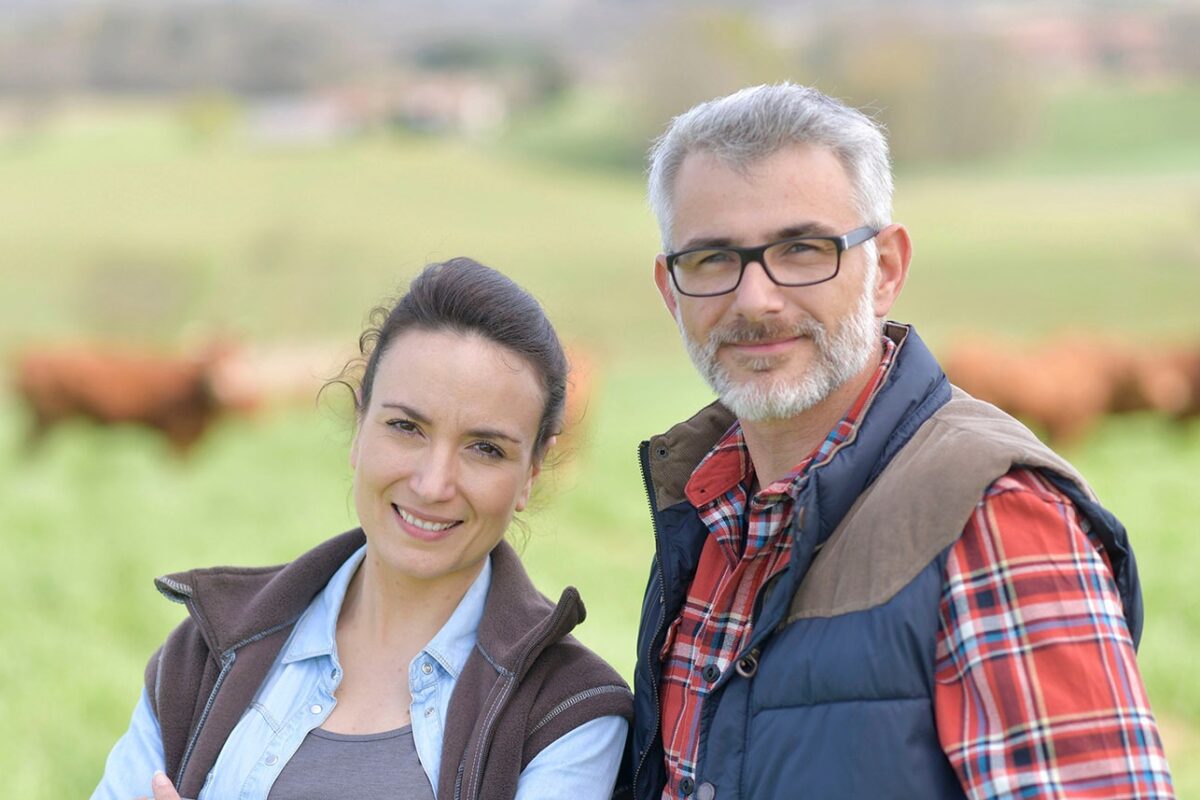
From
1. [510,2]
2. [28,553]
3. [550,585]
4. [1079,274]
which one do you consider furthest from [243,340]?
[510,2]

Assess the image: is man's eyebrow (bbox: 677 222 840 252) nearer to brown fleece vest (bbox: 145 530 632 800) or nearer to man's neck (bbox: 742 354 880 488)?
man's neck (bbox: 742 354 880 488)

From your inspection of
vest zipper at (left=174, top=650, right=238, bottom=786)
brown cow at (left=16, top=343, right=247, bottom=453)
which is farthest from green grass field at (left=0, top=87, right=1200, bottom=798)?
vest zipper at (left=174, top=650, right=238, bottom=786)

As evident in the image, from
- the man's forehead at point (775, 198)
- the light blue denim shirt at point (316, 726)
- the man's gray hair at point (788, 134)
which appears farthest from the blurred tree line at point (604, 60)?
the light blue denim shirt at point (316, 726)

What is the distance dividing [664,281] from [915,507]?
83cm

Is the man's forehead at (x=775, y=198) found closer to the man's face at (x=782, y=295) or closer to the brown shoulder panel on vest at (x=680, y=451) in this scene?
the man's face at (x=782, y=295)

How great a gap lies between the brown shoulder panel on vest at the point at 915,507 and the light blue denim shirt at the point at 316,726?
0.52 m

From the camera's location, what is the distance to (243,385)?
10531mm

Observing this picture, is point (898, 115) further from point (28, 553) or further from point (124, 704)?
point (124, 704)

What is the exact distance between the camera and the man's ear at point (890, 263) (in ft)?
7.65

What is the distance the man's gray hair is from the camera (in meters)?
2.23

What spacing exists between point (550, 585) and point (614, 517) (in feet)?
5.82

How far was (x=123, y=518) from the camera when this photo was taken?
848cm

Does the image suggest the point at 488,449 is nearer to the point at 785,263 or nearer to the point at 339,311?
the point at 785,263

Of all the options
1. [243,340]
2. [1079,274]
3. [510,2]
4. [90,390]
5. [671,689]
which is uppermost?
[510,2]
